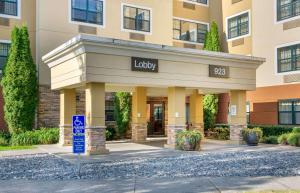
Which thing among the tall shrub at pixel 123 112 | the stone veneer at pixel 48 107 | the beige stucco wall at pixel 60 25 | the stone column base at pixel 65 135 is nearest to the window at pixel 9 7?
the beige stucco wall at pixel 60 25

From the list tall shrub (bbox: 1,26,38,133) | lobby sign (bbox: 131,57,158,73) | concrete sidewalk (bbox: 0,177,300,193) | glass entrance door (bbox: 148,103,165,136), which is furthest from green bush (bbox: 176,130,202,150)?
glass entrance door (bbox: 148,103,165,136)

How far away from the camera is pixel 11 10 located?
22.7 m

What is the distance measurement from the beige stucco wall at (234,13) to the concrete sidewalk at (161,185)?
704 inches

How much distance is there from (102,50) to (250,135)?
33.4 feet

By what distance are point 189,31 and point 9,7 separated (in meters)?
14.4

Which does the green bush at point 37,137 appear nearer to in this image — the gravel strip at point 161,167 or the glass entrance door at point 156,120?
the gravel strip at point 161,167

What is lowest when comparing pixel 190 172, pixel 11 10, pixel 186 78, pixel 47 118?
pixel 190 172

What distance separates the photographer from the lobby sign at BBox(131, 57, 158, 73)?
16875 millimetres

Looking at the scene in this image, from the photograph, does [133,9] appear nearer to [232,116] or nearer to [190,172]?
[232,116]

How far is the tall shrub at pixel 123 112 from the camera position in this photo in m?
25.0

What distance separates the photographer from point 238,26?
28.5m

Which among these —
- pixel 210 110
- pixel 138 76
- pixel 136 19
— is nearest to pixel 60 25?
pixel 136 19

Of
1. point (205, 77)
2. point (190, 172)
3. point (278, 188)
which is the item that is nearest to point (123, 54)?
point (205, 77)

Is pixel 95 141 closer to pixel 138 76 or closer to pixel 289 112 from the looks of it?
pixel 138 76
